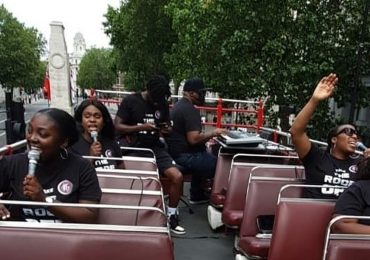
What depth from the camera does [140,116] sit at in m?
5.05

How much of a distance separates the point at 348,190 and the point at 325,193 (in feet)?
1.95

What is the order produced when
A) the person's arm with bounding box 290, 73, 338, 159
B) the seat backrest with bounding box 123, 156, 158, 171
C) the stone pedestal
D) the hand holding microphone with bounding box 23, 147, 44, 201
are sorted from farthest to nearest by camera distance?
the stone pedestal → the seat backrest with bounding box 123, 156, 158, 171 → the person's arm with bounding box 290, 73, 338, 159 → the hand holding microphone with bounding box 23, 147, 44, 201

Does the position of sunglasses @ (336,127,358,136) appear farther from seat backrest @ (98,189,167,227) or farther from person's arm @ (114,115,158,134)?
person's arm @ (114,115,158,134)

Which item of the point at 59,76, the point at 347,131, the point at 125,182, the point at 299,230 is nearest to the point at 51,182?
the point at 125,182

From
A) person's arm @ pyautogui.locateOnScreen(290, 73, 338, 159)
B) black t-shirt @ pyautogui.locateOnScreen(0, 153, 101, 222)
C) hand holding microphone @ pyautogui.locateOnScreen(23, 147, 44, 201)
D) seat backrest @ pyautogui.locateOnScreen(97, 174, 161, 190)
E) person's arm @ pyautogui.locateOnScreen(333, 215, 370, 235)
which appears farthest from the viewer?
seat backrest @ pyautogui.locateOnScreen(97, 174, 161, 190)

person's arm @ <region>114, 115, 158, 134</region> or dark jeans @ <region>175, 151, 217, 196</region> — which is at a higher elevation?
person's arm @ <region>114, 115, 158, 134</region>

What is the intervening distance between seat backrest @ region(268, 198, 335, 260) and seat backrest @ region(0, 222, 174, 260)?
100 centimetres

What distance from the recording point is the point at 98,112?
12.5 feet

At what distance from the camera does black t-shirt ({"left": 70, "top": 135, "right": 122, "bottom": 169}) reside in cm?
371

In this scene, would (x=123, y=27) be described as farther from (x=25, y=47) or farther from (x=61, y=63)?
(x=25, y=47)

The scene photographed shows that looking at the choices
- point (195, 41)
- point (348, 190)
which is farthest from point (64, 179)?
point (195, 41)

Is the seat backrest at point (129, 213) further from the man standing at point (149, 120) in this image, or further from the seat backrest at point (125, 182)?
the man standing at point (149, 120)

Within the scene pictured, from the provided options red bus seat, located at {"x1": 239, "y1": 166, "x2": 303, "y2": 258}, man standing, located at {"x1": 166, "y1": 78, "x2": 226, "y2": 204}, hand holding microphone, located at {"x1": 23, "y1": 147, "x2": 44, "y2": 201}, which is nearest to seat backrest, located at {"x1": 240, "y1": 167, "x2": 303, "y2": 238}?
red bus seat, located at {"x1": 239, "y1": 166, "x2": 303, "y2": 258}

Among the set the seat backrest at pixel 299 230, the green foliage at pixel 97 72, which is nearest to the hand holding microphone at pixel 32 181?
the seat backrest at pixel 299 230
